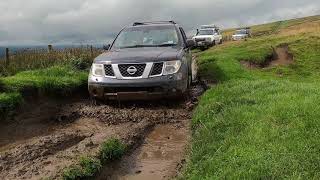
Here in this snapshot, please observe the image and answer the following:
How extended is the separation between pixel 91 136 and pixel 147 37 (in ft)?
14.4

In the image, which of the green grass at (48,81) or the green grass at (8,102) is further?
the green grass at (48,81)

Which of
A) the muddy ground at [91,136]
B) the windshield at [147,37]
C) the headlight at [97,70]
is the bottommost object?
the muddy ground at [91,136]

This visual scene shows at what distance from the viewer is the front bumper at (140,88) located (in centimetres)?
1059

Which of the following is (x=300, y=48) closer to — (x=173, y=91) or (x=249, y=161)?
(x=173, y=91)

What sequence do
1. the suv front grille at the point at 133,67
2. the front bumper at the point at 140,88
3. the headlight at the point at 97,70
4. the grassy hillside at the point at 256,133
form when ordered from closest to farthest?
the grassy hillside at the point at 256,133
the front bumper at the point at 140,88
the suv front grille at the point at 133,67
the headlight at the point at 97,70

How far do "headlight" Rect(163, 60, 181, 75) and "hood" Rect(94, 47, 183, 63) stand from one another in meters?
0.11

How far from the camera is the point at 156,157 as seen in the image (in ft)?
25.9

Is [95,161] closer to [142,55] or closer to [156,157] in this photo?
[156,157]

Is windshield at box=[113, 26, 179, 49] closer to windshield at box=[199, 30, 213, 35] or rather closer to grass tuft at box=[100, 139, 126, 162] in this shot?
grass tuft at box=[100, 139, 126, 162]

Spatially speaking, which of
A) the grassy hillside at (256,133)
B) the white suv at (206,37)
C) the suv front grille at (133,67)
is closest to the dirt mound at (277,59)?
the grassy hillside at (256,133)

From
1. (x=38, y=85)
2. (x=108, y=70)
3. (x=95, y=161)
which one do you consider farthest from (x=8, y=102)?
(x=95, y=161)

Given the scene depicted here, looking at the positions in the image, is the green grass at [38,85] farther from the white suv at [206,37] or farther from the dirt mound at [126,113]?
the white suv at [206,37]

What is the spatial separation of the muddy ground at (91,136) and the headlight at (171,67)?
30.5 inches

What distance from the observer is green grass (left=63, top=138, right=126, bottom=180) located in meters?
6.39
